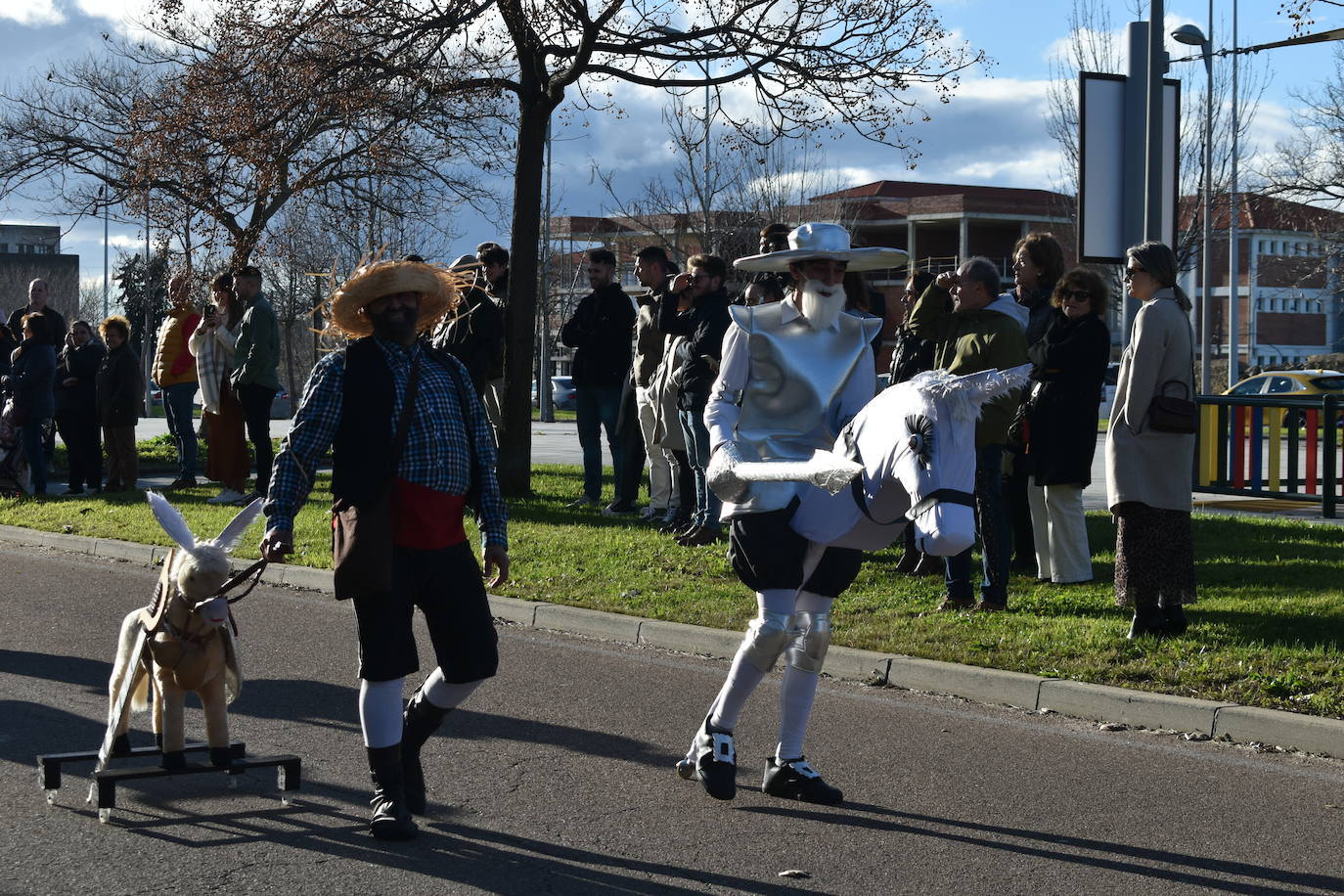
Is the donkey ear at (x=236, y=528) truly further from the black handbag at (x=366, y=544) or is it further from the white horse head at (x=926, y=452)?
the white horse head at (x=926, y=452)

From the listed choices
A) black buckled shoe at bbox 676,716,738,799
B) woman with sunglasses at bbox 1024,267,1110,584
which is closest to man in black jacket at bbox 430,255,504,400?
woman with sunglasses at bbox 1024,267,1110,584

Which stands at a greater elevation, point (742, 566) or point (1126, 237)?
point (1126, 237)

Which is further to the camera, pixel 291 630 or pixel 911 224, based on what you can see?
pixel 911 224

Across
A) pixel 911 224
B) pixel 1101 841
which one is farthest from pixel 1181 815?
pixel 911 224

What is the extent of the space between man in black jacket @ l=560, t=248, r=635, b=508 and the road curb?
3.98 metres

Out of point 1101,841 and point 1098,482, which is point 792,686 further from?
point 1098,482

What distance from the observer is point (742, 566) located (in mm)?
5617

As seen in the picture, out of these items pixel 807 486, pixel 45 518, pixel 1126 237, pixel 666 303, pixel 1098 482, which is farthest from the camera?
pixel 1098 482

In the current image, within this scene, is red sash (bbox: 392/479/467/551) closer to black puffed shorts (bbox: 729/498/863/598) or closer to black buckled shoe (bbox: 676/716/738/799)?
black puffed shorts (bbox: 729/498/863/598)

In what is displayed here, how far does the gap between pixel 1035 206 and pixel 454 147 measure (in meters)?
56.0

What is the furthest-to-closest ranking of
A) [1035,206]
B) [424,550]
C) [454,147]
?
1. [1035,206]
2. [454,147]
3. [424,550]

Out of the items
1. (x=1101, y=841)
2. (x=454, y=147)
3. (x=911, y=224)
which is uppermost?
(x=911, y=224)

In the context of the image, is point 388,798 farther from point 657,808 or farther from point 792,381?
point 792,381

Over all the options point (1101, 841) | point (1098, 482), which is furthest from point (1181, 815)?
point (1098, 482)
